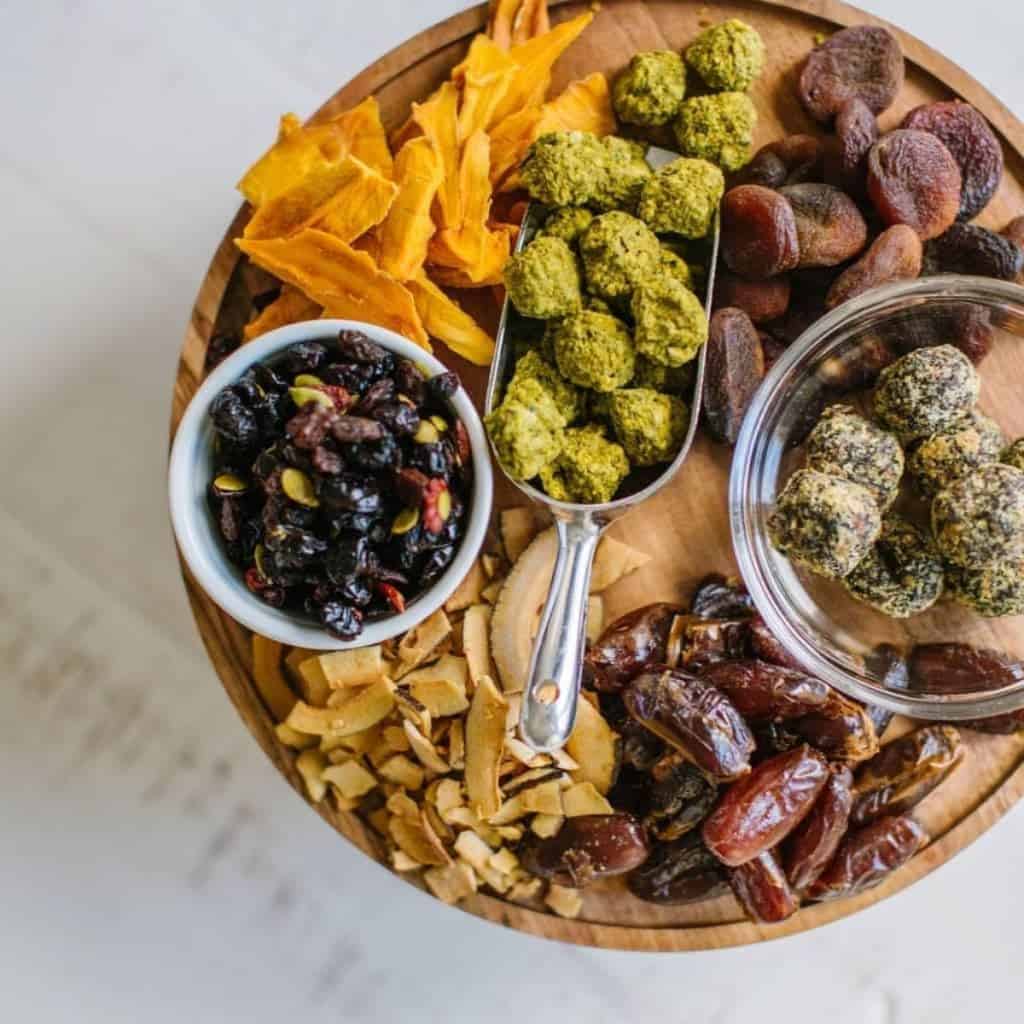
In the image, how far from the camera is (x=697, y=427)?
3.85 ft

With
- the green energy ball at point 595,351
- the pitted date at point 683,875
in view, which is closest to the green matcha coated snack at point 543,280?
the green energy ball at point 595,351

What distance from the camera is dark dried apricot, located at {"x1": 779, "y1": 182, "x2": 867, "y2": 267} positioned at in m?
1.13

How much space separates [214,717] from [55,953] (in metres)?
0.38

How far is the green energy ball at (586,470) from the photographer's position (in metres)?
1.07

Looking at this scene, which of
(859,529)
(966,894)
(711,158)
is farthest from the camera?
(966,894)

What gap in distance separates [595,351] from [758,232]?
224 mm

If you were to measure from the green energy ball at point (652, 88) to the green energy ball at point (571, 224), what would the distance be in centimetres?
15

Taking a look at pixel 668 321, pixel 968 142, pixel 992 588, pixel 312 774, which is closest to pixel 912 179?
pixel 968 142

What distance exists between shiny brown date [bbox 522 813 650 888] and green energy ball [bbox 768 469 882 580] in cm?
35

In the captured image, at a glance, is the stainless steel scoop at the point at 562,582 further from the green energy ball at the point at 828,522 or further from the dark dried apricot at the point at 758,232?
the green energy ball at the point at 828,522

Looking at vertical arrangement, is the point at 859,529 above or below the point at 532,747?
above

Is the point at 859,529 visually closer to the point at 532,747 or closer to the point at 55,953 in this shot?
the point at 532,747

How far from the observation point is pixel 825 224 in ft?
3.71

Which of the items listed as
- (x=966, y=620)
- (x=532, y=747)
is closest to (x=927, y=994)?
(x=966, y=620)
